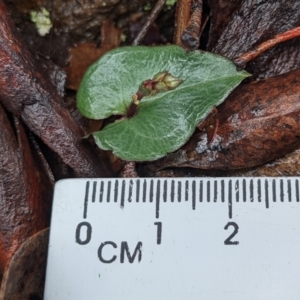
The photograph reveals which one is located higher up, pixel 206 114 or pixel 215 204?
pixel 206 114

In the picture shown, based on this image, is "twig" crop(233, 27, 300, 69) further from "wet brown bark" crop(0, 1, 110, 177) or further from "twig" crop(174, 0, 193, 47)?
"wet brown bark" crop(0, 1, 110, 177)

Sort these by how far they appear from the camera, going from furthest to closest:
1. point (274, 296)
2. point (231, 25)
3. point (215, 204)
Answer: point (231, 25), point (215, 204), point (274, 296)

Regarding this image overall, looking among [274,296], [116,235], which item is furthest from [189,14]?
[274,296]

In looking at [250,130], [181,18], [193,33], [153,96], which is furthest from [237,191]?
[181,18]

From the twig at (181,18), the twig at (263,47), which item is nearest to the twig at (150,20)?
the twig at (181,18)

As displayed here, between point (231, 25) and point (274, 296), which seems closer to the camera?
point (274, 296)

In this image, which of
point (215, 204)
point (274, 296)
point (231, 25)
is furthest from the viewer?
point (231, 25)

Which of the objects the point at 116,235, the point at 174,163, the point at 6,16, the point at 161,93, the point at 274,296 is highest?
the point at 6,16

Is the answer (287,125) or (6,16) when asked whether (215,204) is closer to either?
(287,125)
